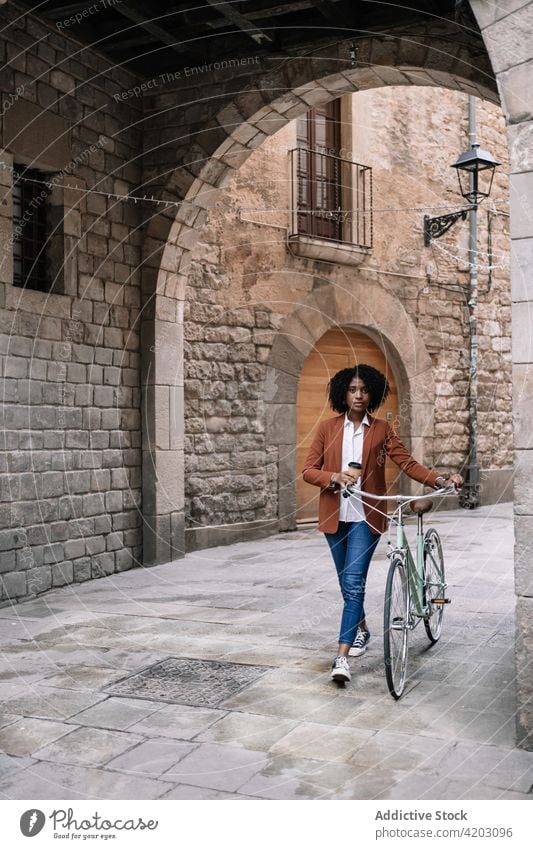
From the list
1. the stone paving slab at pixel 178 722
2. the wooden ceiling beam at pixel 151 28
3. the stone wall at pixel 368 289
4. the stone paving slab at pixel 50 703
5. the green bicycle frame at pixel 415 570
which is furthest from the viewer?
the stone wall at pixel 368 289

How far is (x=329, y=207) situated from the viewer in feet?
37.0

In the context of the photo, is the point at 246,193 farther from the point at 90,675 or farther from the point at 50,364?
the point at 90,675

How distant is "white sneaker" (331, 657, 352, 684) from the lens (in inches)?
176

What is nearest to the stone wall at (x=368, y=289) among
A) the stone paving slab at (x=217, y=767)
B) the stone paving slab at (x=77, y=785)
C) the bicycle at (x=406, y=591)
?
the bicycle at (x=406, y=591)

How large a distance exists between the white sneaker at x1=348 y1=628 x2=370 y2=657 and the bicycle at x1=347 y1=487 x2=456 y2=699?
1.19ft

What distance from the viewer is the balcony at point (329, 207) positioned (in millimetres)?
10617

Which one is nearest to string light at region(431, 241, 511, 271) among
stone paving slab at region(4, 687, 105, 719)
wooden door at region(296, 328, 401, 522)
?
wooden door at region(296, 328, 401, 522)

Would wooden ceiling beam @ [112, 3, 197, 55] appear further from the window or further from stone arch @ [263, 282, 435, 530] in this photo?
stone arch @ [263, 282, 435, 530]

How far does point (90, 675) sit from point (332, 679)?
51.2 inches

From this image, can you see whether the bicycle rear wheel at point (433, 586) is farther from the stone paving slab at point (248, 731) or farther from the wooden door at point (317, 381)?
the wooden door at point (317, 381)

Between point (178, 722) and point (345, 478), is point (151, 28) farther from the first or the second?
point (178, 722)

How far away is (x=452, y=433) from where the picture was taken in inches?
513

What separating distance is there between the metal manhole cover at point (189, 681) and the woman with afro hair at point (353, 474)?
1.70 ft
